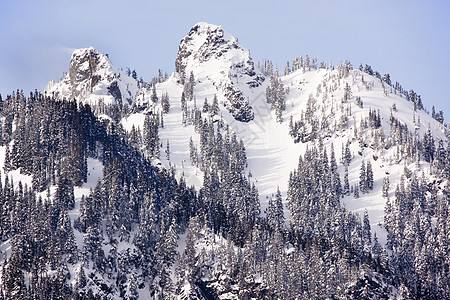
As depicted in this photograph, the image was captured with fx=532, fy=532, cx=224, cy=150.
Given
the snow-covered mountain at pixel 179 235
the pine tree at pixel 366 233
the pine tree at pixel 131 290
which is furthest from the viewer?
the pine tree at pixel 366 233

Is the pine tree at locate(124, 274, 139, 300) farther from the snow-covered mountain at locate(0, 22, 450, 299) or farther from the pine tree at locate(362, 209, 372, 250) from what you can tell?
the pine tree at locate(362, 209, 372, 250)

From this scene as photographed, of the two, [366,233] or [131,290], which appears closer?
[131,290]

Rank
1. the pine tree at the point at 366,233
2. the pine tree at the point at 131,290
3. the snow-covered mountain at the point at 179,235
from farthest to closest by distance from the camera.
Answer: the pine tree at the point at 366,233 < the pine tree at the point at 131,290 < the snow-covered mountain at the point at 179,235

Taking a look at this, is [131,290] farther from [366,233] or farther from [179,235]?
[366,233]

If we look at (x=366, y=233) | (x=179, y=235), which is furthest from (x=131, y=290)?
(x=366, y=233)

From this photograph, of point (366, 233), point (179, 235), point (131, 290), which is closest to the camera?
point (131, 290)

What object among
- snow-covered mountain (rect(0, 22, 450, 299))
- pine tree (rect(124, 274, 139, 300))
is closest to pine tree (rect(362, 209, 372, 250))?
snow-covered mountain (rect(0, 22, 450, 299))

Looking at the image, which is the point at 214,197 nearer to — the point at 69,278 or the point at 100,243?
the point at 100,243

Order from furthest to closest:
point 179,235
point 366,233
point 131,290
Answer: point 366,233
point 179,235
point 131,290

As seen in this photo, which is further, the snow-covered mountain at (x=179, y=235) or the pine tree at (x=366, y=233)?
the pine tree at (x=366, y=233)

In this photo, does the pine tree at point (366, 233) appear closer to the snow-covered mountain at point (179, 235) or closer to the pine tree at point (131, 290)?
the snow-covered mountain at point (179, 235)

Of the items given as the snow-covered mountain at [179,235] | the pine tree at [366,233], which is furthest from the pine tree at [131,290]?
the pine tree at [366,233]

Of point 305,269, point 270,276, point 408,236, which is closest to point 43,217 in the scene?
point 270,276

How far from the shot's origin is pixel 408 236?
177 m
